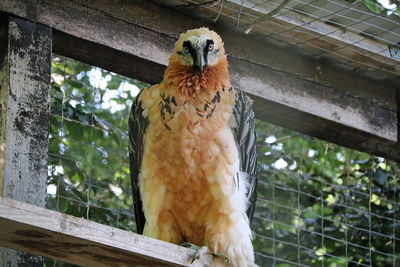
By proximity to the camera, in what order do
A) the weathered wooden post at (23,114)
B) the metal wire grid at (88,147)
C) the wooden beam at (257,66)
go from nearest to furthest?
the weathered wooden post at (23,114)
the wooden beam at (257,66)
the metal wire grid at (88,147)

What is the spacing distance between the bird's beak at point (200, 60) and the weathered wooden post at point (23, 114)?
2.62ft

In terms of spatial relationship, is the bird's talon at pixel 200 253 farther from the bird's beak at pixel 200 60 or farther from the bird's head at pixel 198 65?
the bird's beak at pixel 200 60

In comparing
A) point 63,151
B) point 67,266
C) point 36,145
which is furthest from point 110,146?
point 36,145

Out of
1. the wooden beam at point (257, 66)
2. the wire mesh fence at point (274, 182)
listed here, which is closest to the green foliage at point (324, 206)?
the wire mesh fence at point (274, 182)

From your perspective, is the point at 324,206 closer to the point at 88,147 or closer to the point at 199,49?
the point at 88,147

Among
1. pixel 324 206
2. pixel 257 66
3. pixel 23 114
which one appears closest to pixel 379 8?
pixel 257 66

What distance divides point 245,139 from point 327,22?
2.63ft

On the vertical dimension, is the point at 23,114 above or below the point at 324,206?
below

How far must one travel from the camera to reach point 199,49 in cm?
419

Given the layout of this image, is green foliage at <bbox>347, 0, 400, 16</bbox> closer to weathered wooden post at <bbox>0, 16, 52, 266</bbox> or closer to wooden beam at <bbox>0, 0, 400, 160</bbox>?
wooden beam at <bbox>0, 0, 400, 160</bbox>

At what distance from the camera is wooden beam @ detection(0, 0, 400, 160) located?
4.07 metres

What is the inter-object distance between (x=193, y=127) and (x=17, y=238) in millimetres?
1388

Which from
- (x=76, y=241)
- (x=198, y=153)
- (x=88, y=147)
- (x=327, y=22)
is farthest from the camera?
(x=88, y=147)

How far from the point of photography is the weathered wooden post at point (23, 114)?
3617 millimetres
